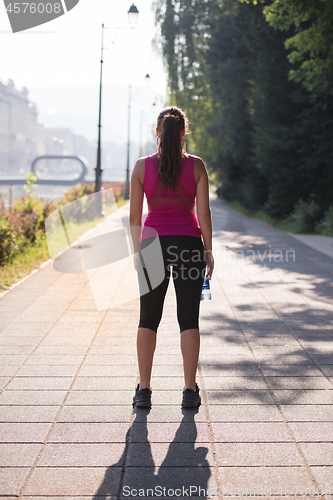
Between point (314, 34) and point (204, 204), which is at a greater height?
point (314, 34)

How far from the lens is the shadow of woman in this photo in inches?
97.1

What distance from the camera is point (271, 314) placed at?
6.07 meters

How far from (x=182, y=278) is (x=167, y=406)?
0.86 meters

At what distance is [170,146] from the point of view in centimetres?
321

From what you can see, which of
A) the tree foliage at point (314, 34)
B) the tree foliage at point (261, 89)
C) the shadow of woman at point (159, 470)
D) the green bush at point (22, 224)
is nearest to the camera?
the shadow of woman at point (159, 470)

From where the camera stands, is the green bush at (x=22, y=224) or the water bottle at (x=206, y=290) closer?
the water bottle at (x=206, y=290)

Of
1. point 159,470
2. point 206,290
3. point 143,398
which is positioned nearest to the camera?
point 159,470

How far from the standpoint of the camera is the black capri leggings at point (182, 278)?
10.7ft

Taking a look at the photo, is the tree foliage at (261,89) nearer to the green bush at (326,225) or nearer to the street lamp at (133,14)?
the green bush at (326,225)

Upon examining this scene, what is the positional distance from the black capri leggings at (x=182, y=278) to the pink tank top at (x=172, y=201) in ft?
0.20

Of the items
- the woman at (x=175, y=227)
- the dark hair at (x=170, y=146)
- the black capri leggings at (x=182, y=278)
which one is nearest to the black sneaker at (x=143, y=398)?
the woman at (x=175, y=227)

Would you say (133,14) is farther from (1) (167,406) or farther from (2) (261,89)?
(1) (167,406)

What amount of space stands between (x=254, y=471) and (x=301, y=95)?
15.1m

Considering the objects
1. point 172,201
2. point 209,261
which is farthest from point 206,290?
point 172,201
